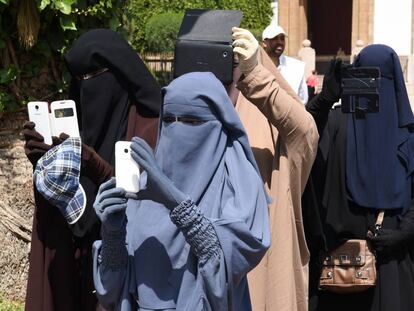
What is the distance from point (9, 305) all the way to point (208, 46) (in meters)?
2.34

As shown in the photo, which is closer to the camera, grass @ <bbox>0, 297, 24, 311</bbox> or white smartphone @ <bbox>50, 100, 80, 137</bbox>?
white smartphone @ <bbox>50, 100, 80, 137</bbox>

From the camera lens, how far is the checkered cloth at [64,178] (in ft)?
11.5

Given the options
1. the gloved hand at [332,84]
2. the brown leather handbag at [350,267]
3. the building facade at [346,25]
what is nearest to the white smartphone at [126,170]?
the gloved hand at [332,84]

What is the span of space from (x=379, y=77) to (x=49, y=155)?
166 cm

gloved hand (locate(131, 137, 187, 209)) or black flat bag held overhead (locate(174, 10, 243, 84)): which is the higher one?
black flat bag held overhead (locate(174, 10, 243, 84))

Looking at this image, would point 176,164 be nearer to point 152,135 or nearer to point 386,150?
point 152,135

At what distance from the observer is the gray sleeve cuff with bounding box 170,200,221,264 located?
8.67 feet

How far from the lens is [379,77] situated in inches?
169

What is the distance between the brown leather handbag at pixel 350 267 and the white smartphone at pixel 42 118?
167cm

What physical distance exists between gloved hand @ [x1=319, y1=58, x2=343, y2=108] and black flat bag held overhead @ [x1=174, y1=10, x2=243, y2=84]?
76 cm

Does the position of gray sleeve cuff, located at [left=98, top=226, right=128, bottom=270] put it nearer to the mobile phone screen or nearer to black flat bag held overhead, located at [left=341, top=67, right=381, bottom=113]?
the mobile phone screen

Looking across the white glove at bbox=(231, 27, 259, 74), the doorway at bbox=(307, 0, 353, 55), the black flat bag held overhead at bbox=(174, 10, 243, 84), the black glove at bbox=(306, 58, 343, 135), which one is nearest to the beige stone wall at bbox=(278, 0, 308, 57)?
the doorway at bbox=(307, 0, 353, 55)

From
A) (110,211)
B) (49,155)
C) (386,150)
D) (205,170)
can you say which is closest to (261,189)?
(205,170)

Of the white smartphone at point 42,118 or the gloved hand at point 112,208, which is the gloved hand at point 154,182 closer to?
the gloved hand at point 112,208
